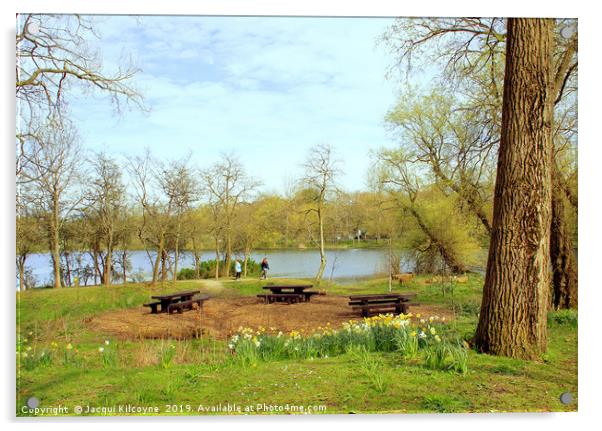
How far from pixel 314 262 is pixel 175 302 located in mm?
1798

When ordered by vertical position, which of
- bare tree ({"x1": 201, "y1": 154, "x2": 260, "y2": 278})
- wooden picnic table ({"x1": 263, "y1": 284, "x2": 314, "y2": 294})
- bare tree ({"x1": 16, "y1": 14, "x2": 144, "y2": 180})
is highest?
bare tree ({"x1": 16, "y1": 14, "x2": 144, "y2": 180})

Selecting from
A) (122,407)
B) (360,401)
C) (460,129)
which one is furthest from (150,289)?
(460,129)

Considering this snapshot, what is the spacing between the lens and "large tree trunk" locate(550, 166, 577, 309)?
532cm

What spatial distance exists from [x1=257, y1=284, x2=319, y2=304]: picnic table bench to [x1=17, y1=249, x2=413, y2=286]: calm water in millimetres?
160

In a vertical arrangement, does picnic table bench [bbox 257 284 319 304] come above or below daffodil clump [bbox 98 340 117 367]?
above

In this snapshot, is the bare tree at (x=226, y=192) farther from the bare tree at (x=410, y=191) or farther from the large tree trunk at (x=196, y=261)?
the bare tree at (x=410, y=191)

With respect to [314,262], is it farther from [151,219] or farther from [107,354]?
[107,354]

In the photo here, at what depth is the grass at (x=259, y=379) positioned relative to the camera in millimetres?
3869

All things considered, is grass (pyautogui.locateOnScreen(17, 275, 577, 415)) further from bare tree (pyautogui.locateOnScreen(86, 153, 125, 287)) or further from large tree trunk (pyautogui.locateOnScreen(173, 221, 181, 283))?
large tree trunk (pyautogui.locateOnScreen(173, 221, 181, 283))

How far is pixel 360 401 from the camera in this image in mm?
3846

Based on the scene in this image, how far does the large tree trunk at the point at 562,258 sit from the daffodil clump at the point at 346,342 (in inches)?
69.3

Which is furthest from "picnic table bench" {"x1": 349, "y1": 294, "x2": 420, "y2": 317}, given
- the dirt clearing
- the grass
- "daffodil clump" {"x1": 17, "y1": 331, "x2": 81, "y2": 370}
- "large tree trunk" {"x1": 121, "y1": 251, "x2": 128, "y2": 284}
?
"daffodil clump" {"x1": 17, "y1": 331, "x2": 81, "y2": 370}

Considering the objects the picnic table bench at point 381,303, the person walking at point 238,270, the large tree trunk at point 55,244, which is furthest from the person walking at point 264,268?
the large tree trunk at point 55,244
